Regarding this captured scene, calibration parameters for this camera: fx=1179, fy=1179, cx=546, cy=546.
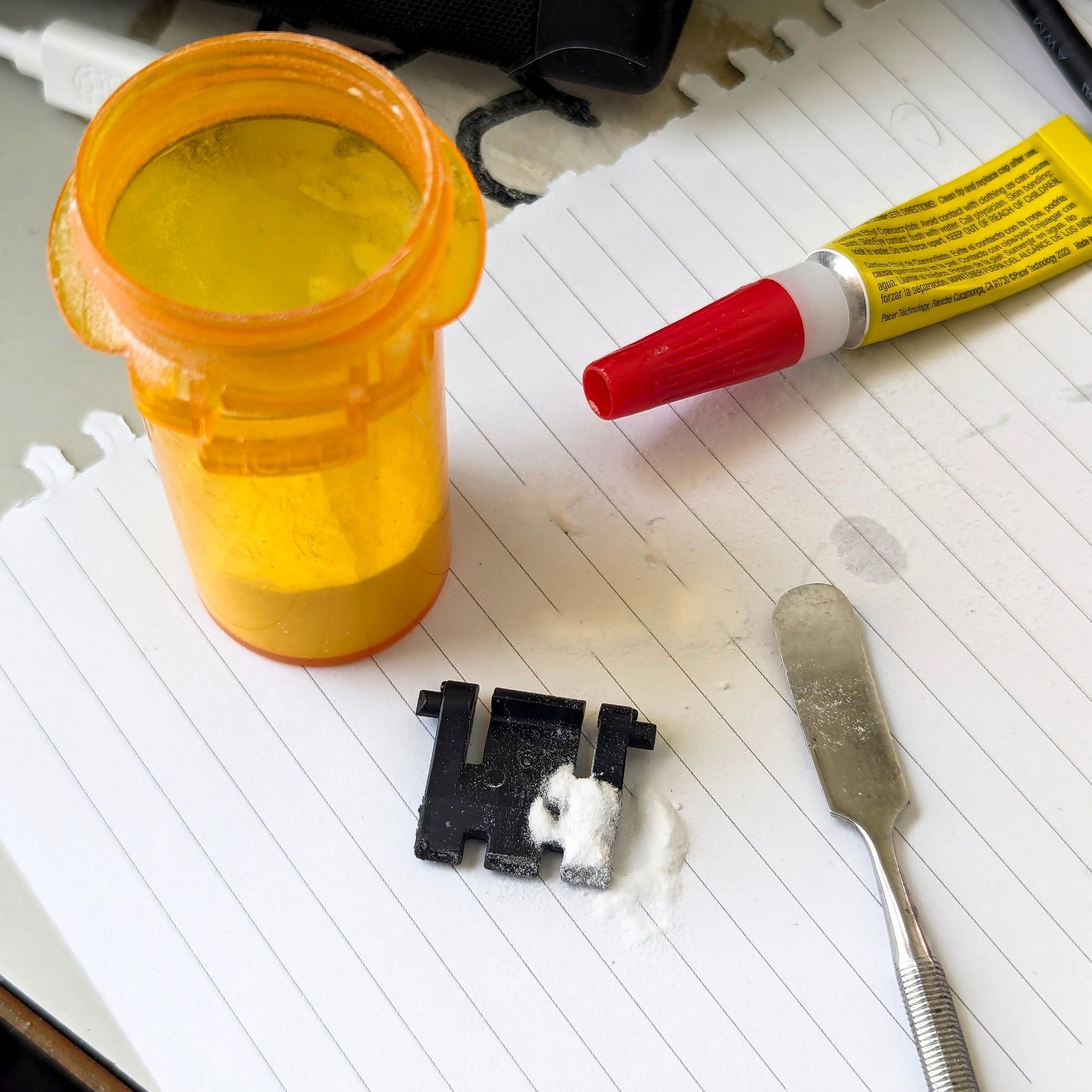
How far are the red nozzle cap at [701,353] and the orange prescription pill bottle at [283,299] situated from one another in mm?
98

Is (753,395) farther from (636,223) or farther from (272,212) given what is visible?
(272,212)

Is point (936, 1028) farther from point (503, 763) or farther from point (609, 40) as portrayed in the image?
point (609, 40)

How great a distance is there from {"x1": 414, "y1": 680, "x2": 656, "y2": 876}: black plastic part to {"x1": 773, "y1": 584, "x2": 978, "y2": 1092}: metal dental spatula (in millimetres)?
70

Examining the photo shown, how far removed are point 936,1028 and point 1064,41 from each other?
0.50m

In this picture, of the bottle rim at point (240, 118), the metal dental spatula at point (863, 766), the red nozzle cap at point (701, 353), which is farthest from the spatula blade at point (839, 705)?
the bottle rim at point (240, 118)

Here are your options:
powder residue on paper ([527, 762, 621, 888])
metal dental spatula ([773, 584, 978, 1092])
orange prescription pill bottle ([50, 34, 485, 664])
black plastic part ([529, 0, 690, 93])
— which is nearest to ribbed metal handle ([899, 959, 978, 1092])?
metal dental spatula ([773, 584, 978, 1092])

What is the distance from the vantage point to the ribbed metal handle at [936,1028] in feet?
1.32

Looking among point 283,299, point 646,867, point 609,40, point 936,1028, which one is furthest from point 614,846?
point 609,40

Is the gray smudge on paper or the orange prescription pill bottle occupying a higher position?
the orange prescription pill bottle

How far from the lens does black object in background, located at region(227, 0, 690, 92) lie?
579mm

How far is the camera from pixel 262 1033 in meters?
0.42

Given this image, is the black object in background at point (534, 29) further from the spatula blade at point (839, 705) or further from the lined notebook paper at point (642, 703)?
the spatula blade at point (839, 705)

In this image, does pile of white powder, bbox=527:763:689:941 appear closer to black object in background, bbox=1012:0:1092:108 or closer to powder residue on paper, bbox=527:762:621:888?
powder residue on paper, bbox=527:762:621:888

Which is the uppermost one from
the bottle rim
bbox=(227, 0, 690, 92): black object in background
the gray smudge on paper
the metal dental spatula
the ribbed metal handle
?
the bottle rim
